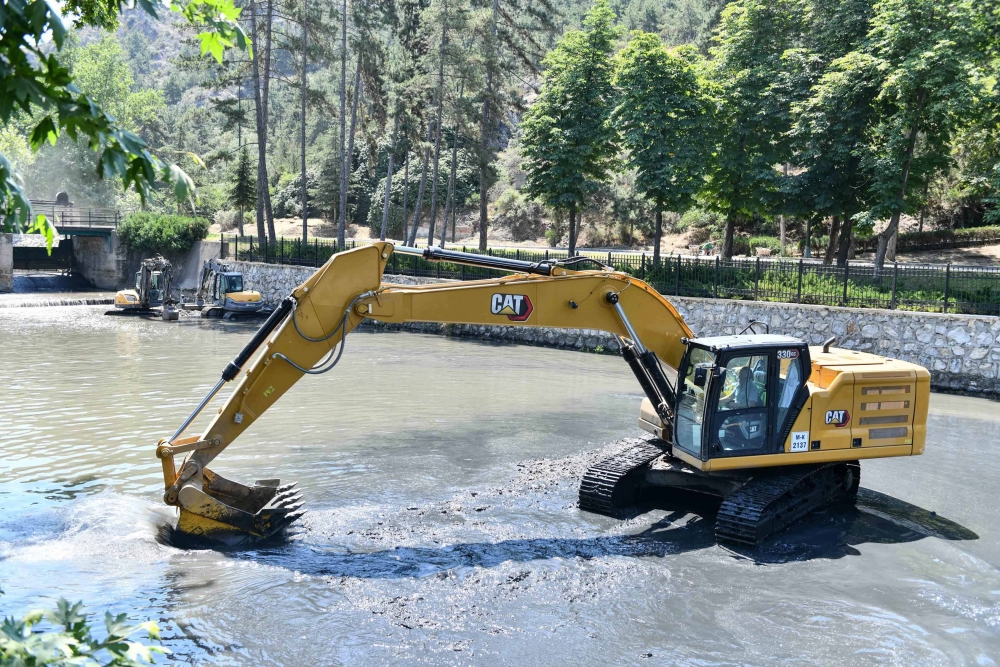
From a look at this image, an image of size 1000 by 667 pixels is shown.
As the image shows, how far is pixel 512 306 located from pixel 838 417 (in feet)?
13.5

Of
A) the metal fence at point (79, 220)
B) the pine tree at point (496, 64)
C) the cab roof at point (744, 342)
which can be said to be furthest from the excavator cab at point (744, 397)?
the metal fence at point (79, 220)

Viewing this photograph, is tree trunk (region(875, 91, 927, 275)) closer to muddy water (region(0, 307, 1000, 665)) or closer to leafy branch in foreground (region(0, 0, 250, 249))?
muddy water (region(0, 307, 1000, 665))

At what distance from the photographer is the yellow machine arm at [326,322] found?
356 inches

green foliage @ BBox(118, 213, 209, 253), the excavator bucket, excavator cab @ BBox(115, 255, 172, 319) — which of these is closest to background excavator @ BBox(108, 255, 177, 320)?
excavator cab @ BBox(115, 255, 172, 319)

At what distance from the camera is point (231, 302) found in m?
32.0

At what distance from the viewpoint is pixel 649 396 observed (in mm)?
11258

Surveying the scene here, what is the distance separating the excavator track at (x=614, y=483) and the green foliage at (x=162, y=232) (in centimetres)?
3458

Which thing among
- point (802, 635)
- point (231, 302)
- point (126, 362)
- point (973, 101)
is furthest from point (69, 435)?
point (973, 101)

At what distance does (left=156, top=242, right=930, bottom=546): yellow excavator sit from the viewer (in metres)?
9.21

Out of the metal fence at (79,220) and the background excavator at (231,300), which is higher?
the metal fence at (79,220)

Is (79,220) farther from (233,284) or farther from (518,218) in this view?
(518,218)

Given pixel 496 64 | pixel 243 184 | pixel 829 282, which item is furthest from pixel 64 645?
pixel 243 184

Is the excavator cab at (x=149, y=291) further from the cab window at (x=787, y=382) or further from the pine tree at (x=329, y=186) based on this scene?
the cab window at (x=787, y=382)

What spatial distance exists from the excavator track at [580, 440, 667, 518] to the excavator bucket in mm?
3501
